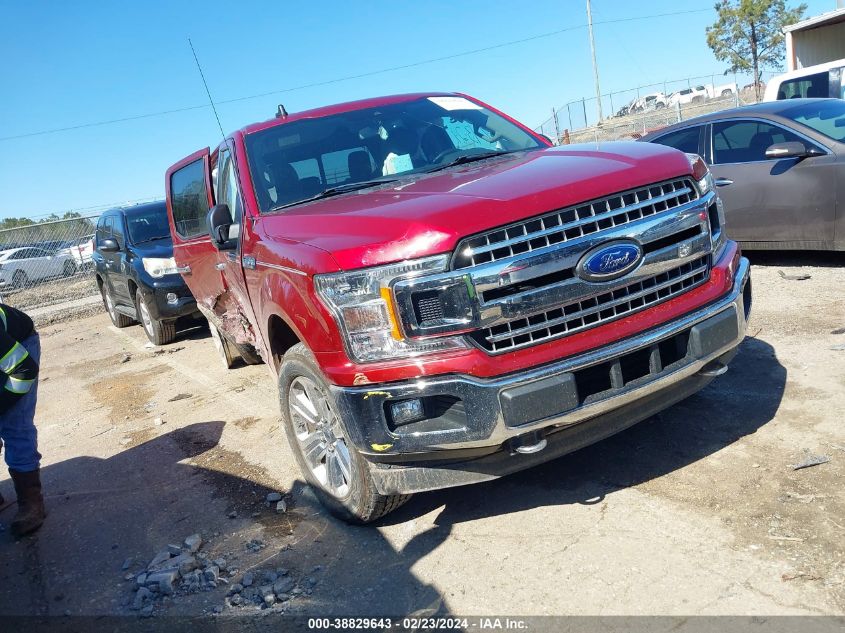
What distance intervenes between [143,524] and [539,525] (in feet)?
7.34

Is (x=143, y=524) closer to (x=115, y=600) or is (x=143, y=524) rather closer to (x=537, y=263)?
(x=115, y=600)

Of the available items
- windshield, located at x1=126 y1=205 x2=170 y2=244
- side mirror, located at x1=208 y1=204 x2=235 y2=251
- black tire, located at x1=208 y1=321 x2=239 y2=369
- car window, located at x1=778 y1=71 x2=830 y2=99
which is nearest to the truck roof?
side mirror, located at x1=208 y1=204 x2=235 y2=251

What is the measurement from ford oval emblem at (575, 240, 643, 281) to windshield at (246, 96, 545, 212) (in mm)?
1420

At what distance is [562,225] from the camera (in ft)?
9.66

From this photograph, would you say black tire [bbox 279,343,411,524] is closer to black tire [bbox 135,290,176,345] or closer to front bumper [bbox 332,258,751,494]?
front bumper [bbox 332,258,751,494]

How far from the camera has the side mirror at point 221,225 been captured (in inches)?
168

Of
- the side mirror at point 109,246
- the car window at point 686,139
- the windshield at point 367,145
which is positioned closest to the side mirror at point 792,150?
the car window at point 686,139

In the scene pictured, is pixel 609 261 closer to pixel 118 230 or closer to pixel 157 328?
pixel 157 328

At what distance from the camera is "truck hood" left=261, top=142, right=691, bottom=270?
2879 millimetres

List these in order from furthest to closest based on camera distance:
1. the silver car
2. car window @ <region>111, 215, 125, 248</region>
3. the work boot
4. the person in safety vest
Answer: car window @ <region>111, 215, 125, 248</region>, the silver car, the work boot, the person in safety vest

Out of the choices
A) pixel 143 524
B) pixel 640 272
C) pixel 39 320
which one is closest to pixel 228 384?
pixel 143 524

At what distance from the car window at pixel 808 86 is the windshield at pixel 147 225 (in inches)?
376

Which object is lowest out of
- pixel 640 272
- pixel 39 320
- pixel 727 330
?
pixel 39 320

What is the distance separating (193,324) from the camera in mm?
10156
